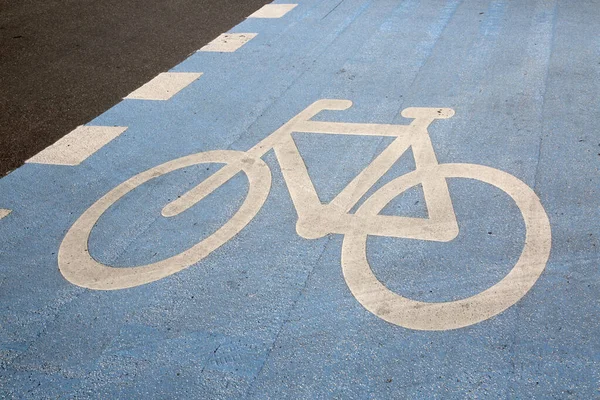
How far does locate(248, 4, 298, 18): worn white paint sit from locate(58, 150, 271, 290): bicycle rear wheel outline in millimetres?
3556

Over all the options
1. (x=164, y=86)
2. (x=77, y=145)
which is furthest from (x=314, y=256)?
(x=164, y=86)

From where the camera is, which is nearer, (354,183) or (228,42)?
(354,183)

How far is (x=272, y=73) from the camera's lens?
5938 millimetres

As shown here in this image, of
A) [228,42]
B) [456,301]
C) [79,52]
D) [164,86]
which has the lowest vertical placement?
[456,301]

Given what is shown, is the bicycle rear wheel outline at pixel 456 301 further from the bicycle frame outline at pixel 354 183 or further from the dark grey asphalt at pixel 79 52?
the dark grey asphalt at pixel 79 52

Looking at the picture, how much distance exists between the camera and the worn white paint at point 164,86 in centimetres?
567

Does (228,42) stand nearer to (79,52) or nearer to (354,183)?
(79,52)

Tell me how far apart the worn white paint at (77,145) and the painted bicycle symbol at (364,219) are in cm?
67

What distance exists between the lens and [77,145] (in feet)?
16.1

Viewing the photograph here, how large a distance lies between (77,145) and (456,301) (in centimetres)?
322

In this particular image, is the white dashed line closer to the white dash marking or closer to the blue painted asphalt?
the blue painted asphalt

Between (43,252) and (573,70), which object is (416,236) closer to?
(43,252)

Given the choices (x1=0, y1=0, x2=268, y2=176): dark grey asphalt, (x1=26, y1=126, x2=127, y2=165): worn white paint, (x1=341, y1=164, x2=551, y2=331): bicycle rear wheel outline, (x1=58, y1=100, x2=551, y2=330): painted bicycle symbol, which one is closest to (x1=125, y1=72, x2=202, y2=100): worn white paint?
(x1=0, y1=0, x2=268, y2=176): dark grey asphalt

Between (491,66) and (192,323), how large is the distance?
3.85 m
